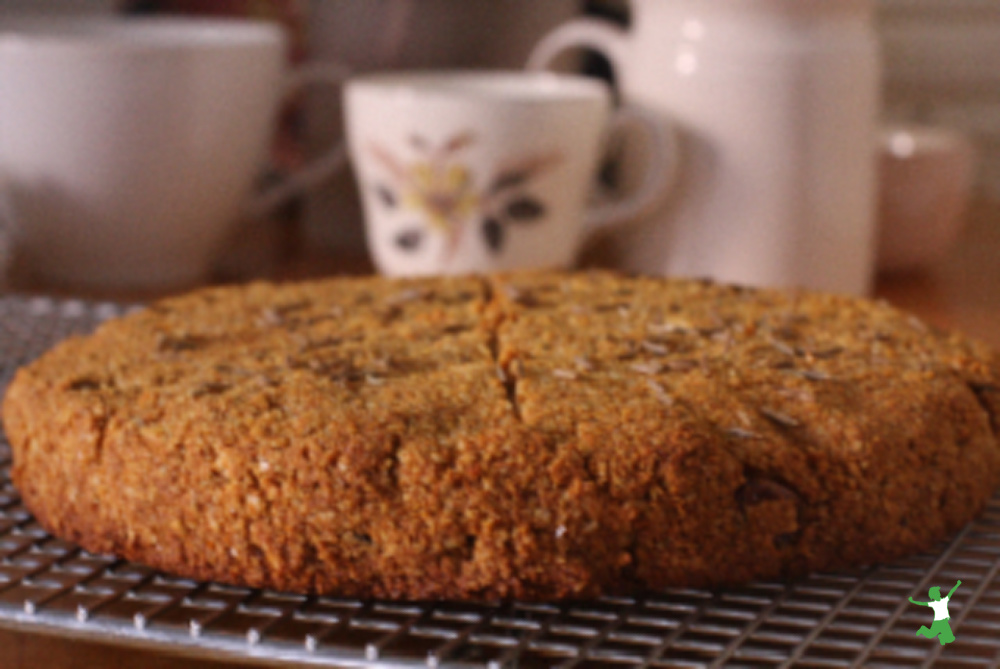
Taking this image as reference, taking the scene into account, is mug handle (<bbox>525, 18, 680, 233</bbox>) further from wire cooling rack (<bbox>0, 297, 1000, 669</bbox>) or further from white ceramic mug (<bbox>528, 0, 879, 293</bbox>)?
wire cooling rack (<bbox>0, 297, 1000, 669</bbox>)

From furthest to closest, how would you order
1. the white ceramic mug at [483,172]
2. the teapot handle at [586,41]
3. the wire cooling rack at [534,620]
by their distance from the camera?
the teapot handle at [586,41]
the white ceramic mug at [483,172]
the wire cooling rack at [534,620]

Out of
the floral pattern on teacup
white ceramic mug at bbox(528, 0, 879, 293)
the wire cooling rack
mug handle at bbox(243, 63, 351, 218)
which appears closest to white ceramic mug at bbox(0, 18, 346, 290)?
mug handle at bbox(243, 63, 351, 218)

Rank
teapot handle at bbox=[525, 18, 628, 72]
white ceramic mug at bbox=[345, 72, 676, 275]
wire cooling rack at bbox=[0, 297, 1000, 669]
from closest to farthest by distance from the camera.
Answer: wire cooling rack at bbox=[0, 297, 1000, 669] → white ceramic mug at bbox=[345, 72, 676, 275] → teapot handle at bbox=[525, 18, 628, 72]

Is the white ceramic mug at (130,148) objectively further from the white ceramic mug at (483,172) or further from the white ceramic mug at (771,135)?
the white ceramic mug at (771,135)

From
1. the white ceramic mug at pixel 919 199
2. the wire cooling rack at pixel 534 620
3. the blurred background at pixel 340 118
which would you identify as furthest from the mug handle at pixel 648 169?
the wire cooling rack at pixel 534 620

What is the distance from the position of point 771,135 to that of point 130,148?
1.84 ft

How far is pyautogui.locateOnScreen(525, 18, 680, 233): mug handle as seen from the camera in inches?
42.6

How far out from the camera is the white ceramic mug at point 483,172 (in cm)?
104

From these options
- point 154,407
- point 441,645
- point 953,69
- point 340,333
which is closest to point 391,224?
point 340,333

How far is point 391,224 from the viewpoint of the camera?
110cm

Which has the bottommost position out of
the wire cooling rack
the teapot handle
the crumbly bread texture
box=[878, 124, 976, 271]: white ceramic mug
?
the wire cooling rack

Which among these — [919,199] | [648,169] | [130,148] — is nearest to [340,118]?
[130,148]

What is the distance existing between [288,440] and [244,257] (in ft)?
2.64

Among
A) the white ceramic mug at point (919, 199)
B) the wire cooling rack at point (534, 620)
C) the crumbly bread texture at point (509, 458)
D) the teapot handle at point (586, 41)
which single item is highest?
the teapot handle at point (586, 41)
